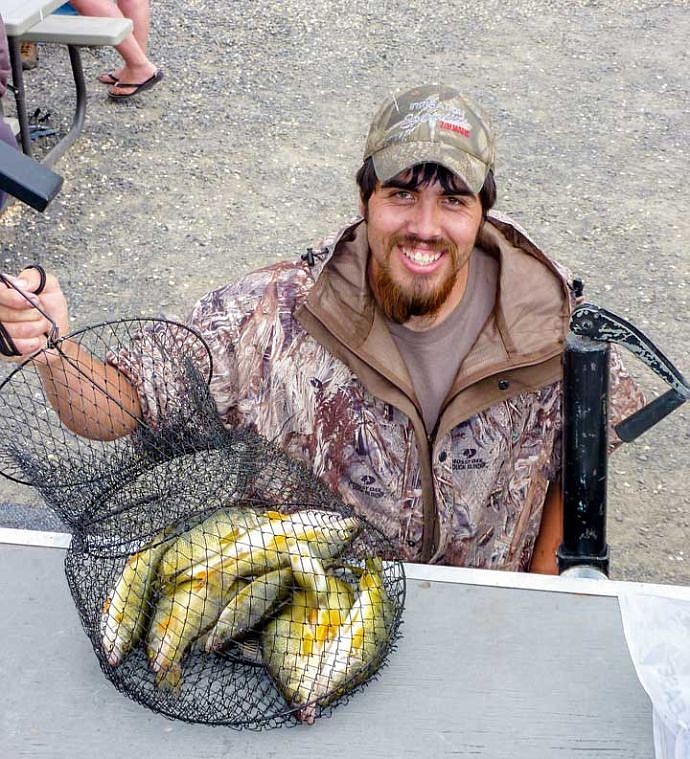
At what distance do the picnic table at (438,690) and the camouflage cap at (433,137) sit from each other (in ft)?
3.22

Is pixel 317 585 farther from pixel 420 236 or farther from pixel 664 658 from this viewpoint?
pixel 420 236

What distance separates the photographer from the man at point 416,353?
2455 millimetres

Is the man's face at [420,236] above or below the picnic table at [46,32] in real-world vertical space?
above

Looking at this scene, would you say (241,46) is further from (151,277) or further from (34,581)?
(34,581)

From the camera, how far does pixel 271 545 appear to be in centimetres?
182

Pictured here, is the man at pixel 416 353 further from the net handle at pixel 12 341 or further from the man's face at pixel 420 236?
the net handle at pixel 12 341

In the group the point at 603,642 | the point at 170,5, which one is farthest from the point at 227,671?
the point at 170,5

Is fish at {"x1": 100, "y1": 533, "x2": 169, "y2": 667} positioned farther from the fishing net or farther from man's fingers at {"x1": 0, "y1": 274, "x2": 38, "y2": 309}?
man's fingers at {"x1": 0, "y1": 274, "x2": 38, "y2": 309}

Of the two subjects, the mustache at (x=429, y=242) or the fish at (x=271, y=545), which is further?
the mustache at (x=429, y=242)

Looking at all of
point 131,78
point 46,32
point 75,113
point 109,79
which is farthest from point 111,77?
point 46,32

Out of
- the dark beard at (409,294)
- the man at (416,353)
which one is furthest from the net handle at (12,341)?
the dark beard at (409,294)

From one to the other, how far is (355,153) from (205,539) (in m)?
5.00

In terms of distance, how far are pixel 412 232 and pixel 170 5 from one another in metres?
6.86

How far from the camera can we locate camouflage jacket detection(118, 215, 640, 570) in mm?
2479
